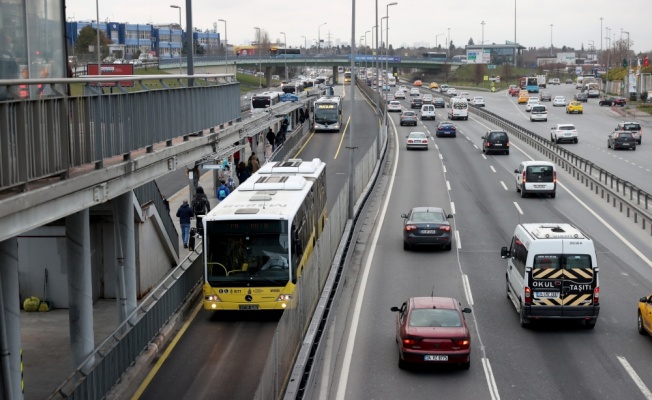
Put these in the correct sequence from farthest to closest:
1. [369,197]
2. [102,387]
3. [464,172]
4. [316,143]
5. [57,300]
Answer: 1. [316,143]
2. [464,172]
3. [369,197]
4. [57,300]
5. [102,387]

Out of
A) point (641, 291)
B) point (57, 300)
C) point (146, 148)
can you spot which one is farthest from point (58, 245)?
point (641, 291)

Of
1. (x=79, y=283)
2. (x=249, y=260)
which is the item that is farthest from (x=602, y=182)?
(x=79, y=283)

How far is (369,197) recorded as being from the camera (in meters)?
41.6

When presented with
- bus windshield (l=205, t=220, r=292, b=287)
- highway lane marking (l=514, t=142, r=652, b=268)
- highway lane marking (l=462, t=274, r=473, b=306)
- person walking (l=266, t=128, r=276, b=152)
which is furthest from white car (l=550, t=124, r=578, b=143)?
bus windshield (l=205, t=220, r=292, b=287)

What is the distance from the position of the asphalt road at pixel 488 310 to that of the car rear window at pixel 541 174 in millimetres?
919

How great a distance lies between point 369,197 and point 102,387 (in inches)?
1034


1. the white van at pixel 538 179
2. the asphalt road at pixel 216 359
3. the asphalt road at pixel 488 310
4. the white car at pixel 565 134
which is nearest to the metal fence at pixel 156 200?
the asphalt road at pixel 216 359

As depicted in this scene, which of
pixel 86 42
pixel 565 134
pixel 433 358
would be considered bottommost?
pixel 433 358

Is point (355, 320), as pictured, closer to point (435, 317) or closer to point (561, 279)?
point (435, 317)

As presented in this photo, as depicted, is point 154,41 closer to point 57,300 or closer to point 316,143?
point 316,143

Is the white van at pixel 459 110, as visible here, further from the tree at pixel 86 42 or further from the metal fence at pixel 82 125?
the metal fence at pixel 82 125

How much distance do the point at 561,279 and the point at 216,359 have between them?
7.74 meters

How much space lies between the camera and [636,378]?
1853 centimetres

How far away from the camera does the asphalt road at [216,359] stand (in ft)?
58.9
